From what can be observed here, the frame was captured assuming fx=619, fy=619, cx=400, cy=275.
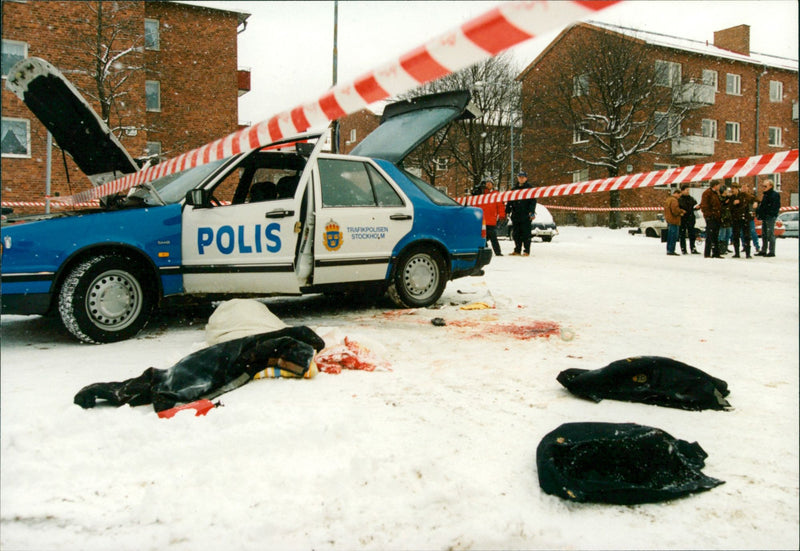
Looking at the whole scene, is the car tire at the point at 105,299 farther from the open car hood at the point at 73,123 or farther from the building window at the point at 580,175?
the building window at the point at 580,175

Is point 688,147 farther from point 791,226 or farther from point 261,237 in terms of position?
point 261,237

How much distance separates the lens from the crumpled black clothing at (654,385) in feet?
11.1

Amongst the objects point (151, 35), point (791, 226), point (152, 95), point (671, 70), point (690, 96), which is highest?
point (151, 35)

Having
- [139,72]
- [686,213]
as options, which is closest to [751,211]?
[686,213]

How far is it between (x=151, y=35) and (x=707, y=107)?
31.5ft

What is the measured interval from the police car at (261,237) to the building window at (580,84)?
1265 cm

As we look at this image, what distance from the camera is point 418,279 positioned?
22.0 ft

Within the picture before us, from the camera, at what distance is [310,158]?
5621 millimetres

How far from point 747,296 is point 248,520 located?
720cm

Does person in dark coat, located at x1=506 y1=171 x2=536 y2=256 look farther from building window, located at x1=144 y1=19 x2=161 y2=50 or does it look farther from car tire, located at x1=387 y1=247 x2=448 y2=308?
building window, located at x1=144 y1=19 x2=161 y2=50

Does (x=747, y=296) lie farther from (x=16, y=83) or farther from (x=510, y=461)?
(x=16, y=83)

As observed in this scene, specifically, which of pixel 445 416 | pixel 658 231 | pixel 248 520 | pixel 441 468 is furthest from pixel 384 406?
pixel 658 231

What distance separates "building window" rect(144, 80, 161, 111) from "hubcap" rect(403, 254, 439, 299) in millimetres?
9820

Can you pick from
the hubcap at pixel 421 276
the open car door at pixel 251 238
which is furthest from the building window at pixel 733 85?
the open car door at pixel 251 238
